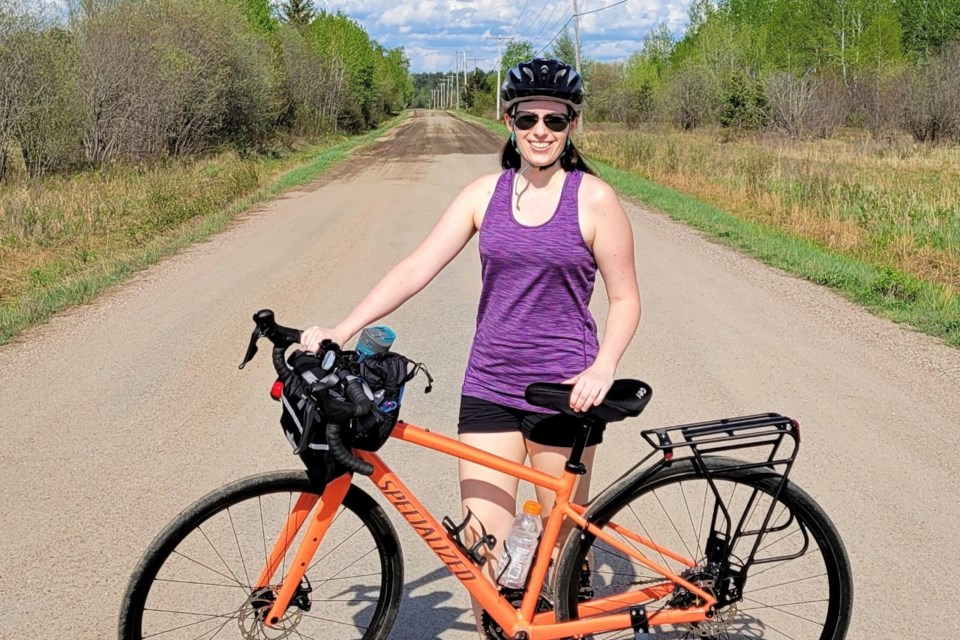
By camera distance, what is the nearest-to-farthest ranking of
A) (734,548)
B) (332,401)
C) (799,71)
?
(332,401) < (734,548) < (799,71)

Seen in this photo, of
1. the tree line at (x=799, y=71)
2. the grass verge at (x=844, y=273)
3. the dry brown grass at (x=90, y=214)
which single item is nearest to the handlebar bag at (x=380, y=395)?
the grass verge at (x=844, y=273)

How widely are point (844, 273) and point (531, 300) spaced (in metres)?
7.95

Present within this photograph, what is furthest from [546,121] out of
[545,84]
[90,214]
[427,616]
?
[90,214]

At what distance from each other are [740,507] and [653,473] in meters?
0.49

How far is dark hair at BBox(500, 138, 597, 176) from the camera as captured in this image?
2.81 meters

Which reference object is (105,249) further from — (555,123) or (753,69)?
(753,69)

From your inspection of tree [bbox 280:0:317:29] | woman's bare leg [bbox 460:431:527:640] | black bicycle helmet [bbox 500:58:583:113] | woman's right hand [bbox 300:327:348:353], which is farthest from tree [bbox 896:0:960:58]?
woman's right hand [bbox 300:327:348:353]

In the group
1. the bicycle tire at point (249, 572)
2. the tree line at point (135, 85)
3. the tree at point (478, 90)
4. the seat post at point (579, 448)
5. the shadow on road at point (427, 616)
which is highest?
the tree at point (478, 90)

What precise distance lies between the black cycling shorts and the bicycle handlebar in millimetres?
476

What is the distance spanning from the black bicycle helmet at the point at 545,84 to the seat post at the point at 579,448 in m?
0.92

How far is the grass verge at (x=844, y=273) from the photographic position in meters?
8.14

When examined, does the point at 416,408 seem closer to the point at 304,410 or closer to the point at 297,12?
the point at 304,410

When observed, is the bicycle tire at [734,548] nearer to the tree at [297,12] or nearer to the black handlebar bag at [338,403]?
the black handlebar bag at [338,403]

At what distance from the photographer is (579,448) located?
2.63 meters
